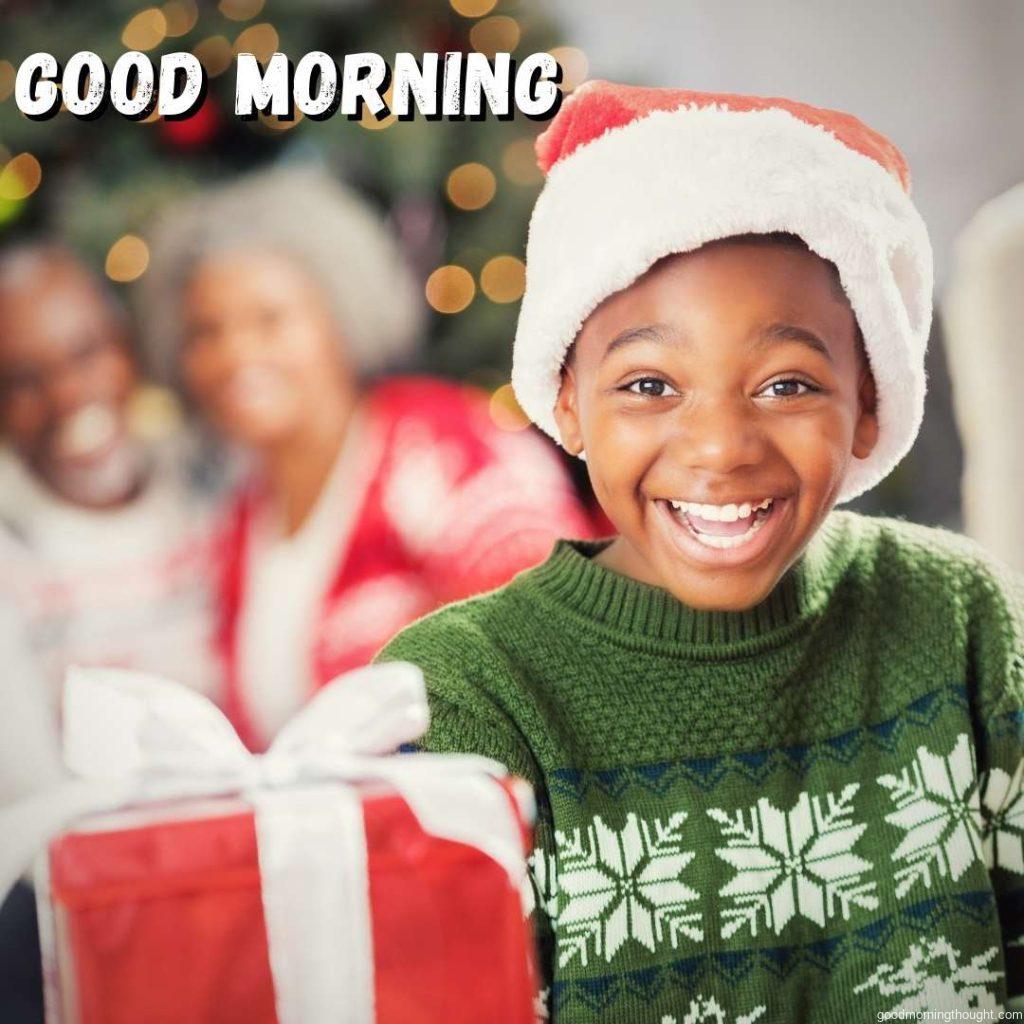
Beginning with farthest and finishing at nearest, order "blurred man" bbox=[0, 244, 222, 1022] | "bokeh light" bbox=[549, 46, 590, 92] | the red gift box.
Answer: "blurred man" bbox=[0, 244, 222, 1022]
"bokeh light" bbox=[549, 46, 590, 92]
the red gift box

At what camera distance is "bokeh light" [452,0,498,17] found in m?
1.57

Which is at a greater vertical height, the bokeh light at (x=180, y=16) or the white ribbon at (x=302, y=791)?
the bokeh light at (x=180, y=16)

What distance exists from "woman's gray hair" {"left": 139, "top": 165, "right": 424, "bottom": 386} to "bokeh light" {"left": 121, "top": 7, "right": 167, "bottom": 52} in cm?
21

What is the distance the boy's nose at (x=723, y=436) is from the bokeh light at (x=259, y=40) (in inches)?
39.8

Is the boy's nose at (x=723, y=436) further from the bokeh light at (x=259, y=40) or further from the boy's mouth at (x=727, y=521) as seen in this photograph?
the bokeh light at (x=259, y=40)

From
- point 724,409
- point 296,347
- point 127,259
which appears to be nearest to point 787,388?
point 724,409

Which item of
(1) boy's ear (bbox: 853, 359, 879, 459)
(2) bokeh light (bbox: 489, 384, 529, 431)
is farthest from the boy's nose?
(2) bokeh light (bbox: 489, 384, 529, 431)

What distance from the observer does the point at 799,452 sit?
29.6 inches

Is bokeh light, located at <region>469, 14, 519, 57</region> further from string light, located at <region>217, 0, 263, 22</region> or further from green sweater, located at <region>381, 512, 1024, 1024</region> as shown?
green sweater, located at <region>381, 512, 1024, 1024</region>

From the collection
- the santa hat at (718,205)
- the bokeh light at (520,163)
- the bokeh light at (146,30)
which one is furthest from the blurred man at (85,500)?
the santa hat at (718,205)

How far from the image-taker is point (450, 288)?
68.4 inches

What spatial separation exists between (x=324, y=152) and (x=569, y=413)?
3.09 ft

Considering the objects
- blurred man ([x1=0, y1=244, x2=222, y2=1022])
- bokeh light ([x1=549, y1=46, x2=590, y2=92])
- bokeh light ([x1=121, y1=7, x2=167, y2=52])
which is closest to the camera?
bokeh light ([x1=121, y1=7, x2=167, y2=52])

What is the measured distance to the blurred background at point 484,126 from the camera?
155cm
